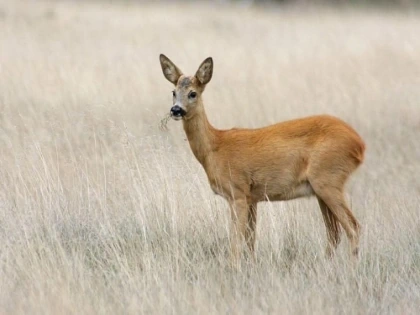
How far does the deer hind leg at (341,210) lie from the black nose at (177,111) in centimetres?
101

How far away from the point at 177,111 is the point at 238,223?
2.81 ft

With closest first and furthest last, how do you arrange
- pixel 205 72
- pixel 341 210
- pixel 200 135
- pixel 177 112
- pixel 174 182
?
pixel 177 112 < pixel 341 210 < pixel 205 72 < pixel 200 135 < pixel 174 182

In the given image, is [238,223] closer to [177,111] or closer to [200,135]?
[200,135]

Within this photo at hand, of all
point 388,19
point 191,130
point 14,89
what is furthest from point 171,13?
point 191,130

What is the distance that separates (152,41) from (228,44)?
1282 millimetres

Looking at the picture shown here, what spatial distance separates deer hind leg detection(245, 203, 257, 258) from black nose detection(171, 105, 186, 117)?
84cm

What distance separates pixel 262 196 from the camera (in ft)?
24.0

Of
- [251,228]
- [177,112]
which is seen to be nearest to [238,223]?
[251,228]

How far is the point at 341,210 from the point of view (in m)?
7.16

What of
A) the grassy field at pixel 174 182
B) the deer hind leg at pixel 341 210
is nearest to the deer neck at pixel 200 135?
the grassy field at pixel 174 182

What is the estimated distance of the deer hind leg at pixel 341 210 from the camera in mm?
7078

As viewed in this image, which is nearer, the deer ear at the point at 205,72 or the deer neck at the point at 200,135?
the deer ear at the point at 205,72

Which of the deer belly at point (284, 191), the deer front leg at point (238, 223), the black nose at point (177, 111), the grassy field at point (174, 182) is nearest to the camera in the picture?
the grassy field at point (174, 182)

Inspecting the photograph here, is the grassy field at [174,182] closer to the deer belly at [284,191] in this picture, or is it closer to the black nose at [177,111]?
the deer belly at [284,191]
